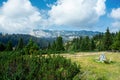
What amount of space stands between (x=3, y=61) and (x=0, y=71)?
4.48 meters

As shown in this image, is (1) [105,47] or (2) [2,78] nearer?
(2) [2,78]

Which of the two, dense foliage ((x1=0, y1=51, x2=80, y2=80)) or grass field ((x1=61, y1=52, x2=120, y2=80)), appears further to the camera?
dense foliage ((x1=0, y1=51, x2=80, y2=80))

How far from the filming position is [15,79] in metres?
42.9

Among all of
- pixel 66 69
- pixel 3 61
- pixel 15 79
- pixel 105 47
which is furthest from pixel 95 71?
pixel 105 47

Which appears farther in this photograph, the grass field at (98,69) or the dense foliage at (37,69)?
the dense foliage at (37,69)

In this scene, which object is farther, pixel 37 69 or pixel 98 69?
pixel 37 69

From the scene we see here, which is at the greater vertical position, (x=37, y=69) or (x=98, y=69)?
(x=98, y=69)

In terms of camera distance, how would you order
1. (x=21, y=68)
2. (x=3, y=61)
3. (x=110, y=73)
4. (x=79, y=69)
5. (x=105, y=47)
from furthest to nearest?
(x=105, y=47) → (x=3, y=61) → (x=21, y=68) → (x=79, y=69) → (x=110, y=73)

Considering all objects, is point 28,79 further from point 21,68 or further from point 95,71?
point 95,71

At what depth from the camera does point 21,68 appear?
46.4 metres

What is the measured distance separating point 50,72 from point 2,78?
10423mm

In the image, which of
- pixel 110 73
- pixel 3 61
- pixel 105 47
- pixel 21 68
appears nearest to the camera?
pixel 110 73

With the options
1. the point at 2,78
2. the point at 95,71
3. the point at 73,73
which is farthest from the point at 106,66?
the point at 2,78

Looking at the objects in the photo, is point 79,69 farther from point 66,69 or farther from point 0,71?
point 0,71
